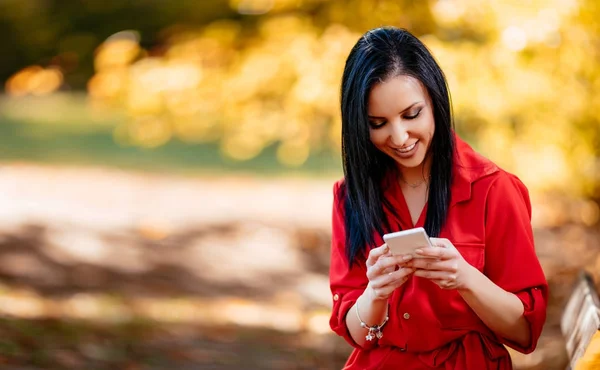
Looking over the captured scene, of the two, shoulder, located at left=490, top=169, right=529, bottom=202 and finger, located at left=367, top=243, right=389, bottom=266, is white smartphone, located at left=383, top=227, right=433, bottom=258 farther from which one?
shoulder, located at left=490, top=169, right=529, bottom=202

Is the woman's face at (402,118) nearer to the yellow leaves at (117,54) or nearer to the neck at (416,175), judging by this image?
the neck at (416,175)

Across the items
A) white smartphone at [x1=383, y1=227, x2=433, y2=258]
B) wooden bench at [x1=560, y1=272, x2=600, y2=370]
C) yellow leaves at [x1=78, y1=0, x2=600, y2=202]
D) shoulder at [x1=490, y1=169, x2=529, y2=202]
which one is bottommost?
wooden bench at [x1=560, y1=272, x2=600, y2=370]

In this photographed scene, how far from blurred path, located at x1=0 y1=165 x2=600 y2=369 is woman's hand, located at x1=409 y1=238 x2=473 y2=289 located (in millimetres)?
2956

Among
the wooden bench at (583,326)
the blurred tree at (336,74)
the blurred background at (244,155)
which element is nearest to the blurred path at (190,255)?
the blurred background at (244,155)

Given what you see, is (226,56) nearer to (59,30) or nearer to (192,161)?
(59,30)

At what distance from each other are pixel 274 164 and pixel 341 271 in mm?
11298

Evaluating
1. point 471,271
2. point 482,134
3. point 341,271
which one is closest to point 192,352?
point 482,134

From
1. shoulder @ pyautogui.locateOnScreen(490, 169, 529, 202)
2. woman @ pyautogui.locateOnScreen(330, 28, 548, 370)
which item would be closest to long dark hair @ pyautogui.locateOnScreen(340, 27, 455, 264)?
woman @ pyautogui.locateOnScreen(330, 28, 548, 370)

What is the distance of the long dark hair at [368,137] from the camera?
6.98 ft

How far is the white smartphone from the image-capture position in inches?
75.7

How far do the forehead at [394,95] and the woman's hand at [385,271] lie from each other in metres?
0.32

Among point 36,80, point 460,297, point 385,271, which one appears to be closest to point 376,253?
point 385,271

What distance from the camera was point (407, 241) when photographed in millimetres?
1955

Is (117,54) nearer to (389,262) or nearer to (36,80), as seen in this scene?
(36,80)
